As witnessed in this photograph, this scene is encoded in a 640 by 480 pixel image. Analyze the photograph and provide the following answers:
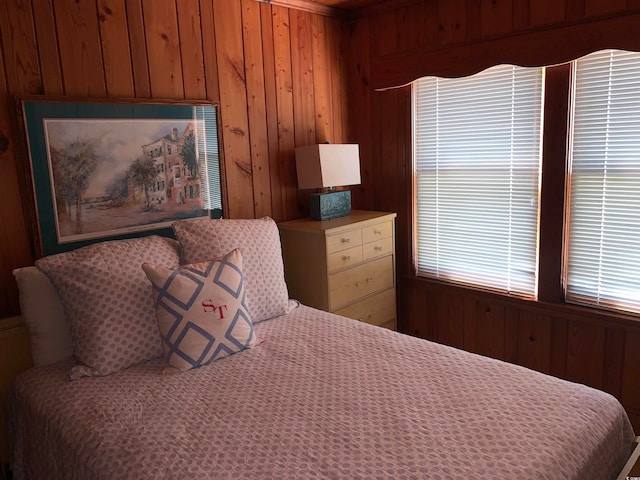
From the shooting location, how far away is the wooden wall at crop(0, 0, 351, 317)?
6.66ft

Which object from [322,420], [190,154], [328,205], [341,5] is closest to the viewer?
[322,420]

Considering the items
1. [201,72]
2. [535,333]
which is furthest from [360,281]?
[201,72]

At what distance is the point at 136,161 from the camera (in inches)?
92.3

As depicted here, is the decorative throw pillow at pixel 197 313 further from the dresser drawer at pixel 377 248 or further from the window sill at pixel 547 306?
the window sill at pixel 547 306

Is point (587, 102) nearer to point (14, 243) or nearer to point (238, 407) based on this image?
point (238, 407)

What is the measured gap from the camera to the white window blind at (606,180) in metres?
2.29

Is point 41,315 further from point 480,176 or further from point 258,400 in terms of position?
point 480,176

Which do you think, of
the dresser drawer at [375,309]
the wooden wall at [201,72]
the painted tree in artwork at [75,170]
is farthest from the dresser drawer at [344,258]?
the painted tree in artwork at [75,170]

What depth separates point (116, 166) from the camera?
2.28 meters

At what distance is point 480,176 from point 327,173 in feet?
2.95

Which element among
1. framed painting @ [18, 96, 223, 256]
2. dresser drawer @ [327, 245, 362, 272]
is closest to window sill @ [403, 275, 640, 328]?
dresser drawer @ [327, 245, 362, 272]

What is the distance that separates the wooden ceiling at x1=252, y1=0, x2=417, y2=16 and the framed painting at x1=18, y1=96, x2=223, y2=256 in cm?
92

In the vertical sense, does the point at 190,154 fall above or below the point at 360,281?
above

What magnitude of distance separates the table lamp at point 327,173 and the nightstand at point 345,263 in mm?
83
